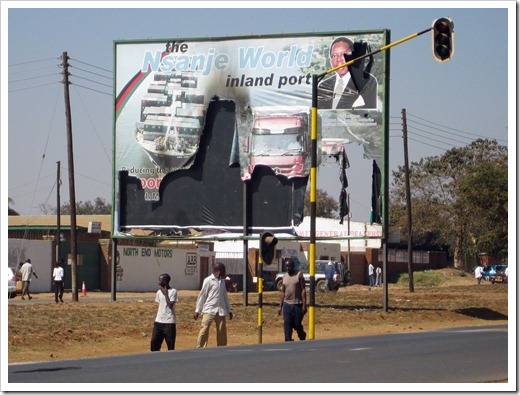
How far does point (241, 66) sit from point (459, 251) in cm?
6208

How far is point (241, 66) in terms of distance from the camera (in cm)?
3484

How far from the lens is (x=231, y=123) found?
3484 centimetres

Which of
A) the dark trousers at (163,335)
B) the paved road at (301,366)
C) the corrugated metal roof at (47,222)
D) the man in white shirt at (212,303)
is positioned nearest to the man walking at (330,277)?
the corrugated metal roof at (47,222)

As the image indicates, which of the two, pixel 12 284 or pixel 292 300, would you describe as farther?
pixel 12 284

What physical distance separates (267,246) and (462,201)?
208 feet

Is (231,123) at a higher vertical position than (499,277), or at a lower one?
higher

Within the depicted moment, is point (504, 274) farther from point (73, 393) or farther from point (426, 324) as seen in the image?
point (73, 393)

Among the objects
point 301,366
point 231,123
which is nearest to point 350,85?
point 231,123

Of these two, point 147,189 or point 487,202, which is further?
point 487,202

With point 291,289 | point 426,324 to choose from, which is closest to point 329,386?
point 291,289

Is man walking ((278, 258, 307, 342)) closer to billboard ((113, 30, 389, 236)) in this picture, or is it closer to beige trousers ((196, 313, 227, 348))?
beige trousers ((196, 313, 227, 348))

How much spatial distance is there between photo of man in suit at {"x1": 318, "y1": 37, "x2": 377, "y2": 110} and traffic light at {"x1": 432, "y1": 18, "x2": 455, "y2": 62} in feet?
36.7

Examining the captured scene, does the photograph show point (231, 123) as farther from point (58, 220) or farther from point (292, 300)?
point (58, 220)

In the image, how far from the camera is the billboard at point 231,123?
33562mm
